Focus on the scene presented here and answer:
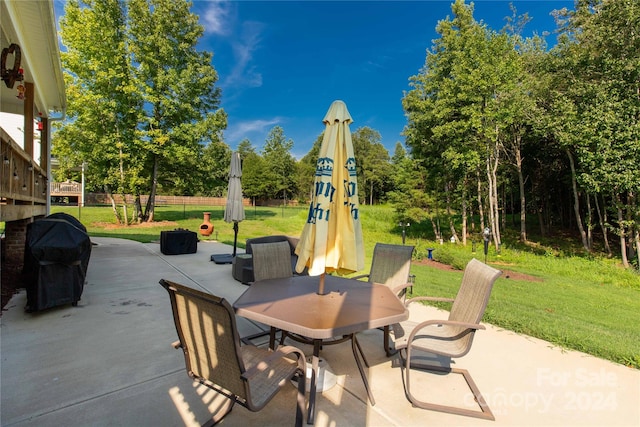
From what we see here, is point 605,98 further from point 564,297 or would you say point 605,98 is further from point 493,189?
point 564,297

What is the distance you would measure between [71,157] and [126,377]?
16265 millimetres

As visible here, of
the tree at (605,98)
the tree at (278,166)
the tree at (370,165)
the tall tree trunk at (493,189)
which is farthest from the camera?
the tree at (370,165)

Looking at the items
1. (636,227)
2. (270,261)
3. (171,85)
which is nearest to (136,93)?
(171,85)

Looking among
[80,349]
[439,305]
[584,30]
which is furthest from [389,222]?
[80,349]

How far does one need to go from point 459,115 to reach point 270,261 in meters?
12.5

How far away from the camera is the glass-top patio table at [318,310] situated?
1996 millimetres

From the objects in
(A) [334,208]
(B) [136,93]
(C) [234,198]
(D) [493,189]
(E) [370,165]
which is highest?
(E) [370,165]

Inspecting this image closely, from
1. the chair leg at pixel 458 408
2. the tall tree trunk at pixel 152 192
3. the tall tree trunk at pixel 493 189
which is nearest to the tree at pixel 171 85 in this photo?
the tall tree trunk at pixel 152 192

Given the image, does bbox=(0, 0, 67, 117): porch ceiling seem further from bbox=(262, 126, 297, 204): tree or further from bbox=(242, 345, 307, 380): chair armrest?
bbox=(262, 126, 297, 204): tree

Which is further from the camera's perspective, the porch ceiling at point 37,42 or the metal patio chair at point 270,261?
the porch ceiling at point 37,42

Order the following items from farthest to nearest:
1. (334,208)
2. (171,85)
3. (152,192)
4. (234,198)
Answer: (152,192) < (171,85) < (234,198) < (334,208)

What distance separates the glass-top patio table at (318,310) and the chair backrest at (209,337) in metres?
0.42

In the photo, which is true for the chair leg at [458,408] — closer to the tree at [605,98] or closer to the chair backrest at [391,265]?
the chair backrest at [391,265]

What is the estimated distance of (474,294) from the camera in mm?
2396
